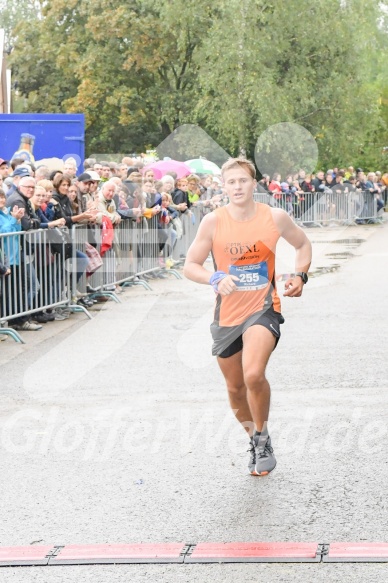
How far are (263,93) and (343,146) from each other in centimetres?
554

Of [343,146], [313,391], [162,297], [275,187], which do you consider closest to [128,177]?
[162,297]

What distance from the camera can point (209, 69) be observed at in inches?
1780

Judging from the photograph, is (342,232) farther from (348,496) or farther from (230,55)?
(348,496)

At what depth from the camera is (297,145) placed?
44.9 m

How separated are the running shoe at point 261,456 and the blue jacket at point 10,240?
605 cm

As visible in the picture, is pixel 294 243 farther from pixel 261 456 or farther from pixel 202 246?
pixel 261 456

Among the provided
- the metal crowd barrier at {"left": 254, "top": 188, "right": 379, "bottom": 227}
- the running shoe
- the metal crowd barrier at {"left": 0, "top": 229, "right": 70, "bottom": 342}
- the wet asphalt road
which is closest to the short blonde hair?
the running shoe

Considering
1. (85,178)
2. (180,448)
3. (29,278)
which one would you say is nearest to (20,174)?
(85,178)

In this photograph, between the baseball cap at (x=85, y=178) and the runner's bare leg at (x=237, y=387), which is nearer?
the runner's bare leg at (x=237, y=387)

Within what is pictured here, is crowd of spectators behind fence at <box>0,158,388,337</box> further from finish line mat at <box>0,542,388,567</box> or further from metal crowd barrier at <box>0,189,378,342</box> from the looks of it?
finish line mat at <box>0,542,388,567</box>

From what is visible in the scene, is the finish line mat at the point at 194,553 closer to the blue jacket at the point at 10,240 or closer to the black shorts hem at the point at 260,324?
the black shorts hem at the point at 260,324

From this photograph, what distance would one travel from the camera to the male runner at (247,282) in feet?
22.0

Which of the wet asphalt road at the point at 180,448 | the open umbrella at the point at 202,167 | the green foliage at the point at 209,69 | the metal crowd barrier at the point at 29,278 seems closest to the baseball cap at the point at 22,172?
the metal crowd barrier at the point at 29,278

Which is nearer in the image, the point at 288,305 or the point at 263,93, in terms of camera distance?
the point at 288,305
